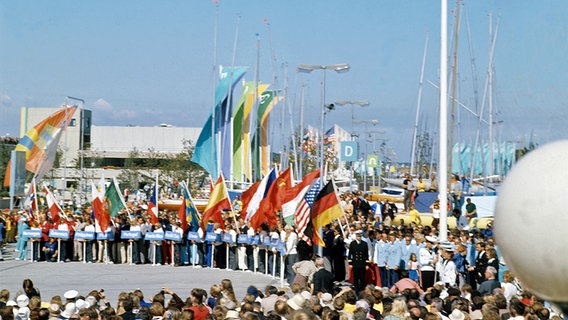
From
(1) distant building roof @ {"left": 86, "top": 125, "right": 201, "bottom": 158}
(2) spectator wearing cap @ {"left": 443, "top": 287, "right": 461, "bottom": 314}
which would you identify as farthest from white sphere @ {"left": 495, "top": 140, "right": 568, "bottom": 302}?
(1) distant building roof @ {"left": 86, "top": 125, "right": 201, "bottom": 158}

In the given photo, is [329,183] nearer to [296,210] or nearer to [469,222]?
[296,210]

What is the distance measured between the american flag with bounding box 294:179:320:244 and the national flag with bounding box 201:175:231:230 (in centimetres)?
488

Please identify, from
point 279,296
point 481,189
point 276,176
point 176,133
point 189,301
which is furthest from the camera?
point 176,133

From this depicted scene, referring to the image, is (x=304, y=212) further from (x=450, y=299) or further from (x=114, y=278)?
(x=450, y=299)

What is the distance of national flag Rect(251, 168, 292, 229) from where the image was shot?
24.7 meters

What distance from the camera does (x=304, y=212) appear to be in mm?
21047

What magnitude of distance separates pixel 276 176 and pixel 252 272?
2943 mm

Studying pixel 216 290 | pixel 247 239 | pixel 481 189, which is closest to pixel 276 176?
pixel 247 239

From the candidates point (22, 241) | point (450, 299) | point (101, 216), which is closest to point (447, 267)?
point (450, 299)

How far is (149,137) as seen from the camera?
5359 inches

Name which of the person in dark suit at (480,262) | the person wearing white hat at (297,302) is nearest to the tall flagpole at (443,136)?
the person in dark suit at (480,262)

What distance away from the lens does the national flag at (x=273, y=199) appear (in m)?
24.7

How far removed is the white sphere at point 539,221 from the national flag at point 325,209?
58.0 feet

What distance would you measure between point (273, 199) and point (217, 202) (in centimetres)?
211
